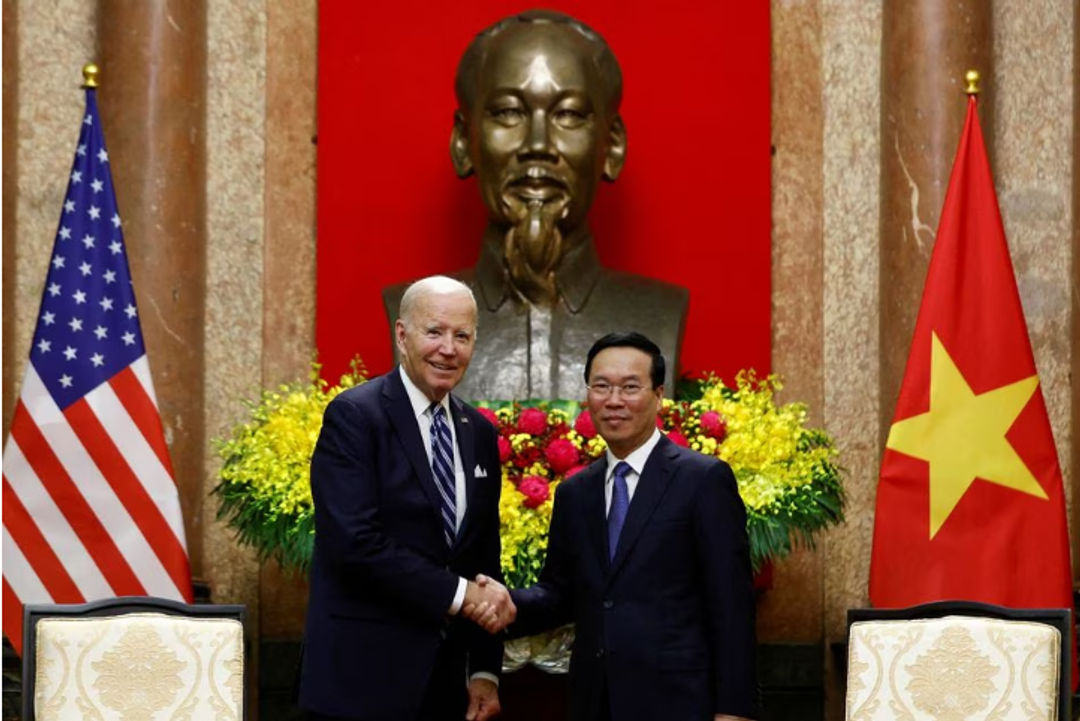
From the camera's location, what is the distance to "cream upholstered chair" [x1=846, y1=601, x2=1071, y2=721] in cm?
458

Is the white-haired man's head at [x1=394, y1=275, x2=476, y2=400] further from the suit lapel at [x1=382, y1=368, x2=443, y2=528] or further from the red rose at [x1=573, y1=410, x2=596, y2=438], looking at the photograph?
A: the red rose at [x1=573, y1=410, x2=596, y2=438]

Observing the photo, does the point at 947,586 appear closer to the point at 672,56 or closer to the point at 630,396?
the point at 630,396

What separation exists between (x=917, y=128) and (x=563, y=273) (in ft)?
4.74

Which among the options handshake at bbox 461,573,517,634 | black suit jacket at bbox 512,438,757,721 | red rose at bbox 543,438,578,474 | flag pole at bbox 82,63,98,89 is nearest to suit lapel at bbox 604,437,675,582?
black suit jacket at bbox 512,438,757,721

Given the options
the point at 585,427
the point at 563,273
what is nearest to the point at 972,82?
the point at 563,273

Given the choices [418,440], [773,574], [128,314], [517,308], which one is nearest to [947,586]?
[773,574]

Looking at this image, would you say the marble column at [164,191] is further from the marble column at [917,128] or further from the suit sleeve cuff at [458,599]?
the suit sleeve cuff at [458,599]

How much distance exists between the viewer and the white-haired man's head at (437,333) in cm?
457

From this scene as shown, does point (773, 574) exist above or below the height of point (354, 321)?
below

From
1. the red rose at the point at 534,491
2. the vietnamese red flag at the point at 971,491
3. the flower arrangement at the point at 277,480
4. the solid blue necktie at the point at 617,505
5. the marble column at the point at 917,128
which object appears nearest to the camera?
the solid blue necktie at the point at 617,505

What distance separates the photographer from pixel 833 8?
7.51 meters

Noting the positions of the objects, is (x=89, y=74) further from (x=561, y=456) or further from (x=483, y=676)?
(x=483, y=676)

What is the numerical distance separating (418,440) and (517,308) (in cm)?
219

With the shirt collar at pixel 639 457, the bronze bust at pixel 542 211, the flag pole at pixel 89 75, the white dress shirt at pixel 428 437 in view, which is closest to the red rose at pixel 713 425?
the bronze bust at pixel 542 211
